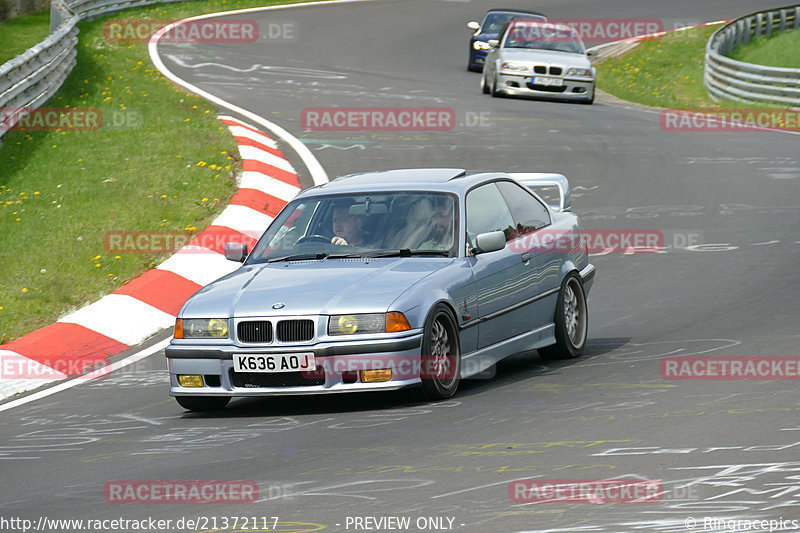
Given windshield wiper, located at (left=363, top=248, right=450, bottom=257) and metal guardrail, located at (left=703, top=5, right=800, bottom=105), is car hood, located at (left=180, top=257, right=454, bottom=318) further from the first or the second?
metal guardrail, located at (left=703, top=5, right=800, bottom=105)

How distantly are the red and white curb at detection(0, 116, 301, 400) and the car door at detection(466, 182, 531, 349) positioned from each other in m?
3.11

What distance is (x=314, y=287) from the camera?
8.30 meters

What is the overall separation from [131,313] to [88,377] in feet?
4.47

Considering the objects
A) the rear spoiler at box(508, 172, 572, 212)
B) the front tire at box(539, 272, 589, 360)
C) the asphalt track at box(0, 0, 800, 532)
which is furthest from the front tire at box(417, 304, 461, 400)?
the rear spoiler at box(508, 172, 572, 212)

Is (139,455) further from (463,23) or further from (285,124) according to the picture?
(463,23)

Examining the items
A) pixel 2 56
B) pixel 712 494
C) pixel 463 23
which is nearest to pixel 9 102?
pixel 2 56

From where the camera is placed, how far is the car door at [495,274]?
8.91m

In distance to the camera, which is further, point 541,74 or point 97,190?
point 541,74

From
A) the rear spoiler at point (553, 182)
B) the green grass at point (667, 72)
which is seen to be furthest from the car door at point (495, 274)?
the green grass at point (667, 72)

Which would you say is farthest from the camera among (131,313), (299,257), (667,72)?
(667,72)

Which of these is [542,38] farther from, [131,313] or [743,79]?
[131,313]

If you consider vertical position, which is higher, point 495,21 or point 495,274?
point 495,21

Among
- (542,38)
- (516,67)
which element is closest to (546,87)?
(516,67)

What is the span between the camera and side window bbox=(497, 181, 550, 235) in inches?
387
